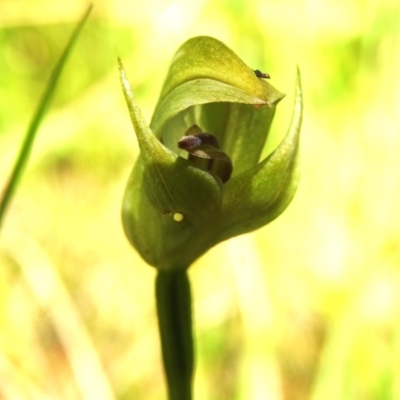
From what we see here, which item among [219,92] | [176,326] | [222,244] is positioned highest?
[222,244]

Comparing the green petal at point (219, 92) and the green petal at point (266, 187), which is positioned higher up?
the green petal at point (219, 92)

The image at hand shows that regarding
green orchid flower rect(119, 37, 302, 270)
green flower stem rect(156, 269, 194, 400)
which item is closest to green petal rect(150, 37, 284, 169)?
green orchid flower rect(119, 37, 302, 270)

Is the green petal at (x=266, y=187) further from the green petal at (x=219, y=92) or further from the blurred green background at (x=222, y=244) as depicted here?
the blurred green background at (x=222, y=244)

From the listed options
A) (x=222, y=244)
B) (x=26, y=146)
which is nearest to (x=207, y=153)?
(x=26, y=146)

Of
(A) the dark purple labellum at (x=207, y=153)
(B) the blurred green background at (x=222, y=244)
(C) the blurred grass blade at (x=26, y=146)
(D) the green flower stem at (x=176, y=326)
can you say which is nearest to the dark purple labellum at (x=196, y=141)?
(A) the dark purple labellum at (x=207, y=153)

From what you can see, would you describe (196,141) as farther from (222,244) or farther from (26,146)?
(222,244)

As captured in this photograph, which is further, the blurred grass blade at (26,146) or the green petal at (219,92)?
the blurred grass blade at (26,146)

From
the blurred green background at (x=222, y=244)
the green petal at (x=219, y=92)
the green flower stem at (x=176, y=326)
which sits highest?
the blurred green background at (x=222, y=244)
